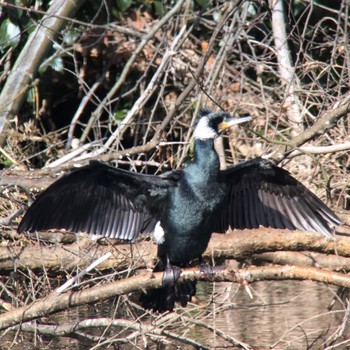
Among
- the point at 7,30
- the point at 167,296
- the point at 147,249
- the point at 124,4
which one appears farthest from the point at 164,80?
the point at 167,296

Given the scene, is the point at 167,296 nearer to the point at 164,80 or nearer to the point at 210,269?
the point at 210,269

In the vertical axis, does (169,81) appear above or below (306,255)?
above

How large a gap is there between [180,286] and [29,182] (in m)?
1.38

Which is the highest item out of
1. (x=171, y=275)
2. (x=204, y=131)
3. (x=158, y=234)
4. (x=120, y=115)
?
(x=204, y=131)

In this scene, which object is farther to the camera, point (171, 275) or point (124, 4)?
point (124, 4)

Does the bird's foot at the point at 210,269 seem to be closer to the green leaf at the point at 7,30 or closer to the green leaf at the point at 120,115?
the green leaf at the point at 120,115

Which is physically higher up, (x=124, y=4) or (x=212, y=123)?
(x=124, y=4)

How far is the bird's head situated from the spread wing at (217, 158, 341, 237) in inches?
9.7

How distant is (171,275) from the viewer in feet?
14.1

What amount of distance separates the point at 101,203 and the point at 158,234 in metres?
0.39

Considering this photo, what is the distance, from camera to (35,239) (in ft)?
17.1

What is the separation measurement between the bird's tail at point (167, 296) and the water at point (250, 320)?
10cm

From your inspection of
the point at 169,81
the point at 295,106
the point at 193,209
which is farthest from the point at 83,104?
the point at 193,209

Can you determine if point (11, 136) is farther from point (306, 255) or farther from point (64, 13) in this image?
point (306, 255)
